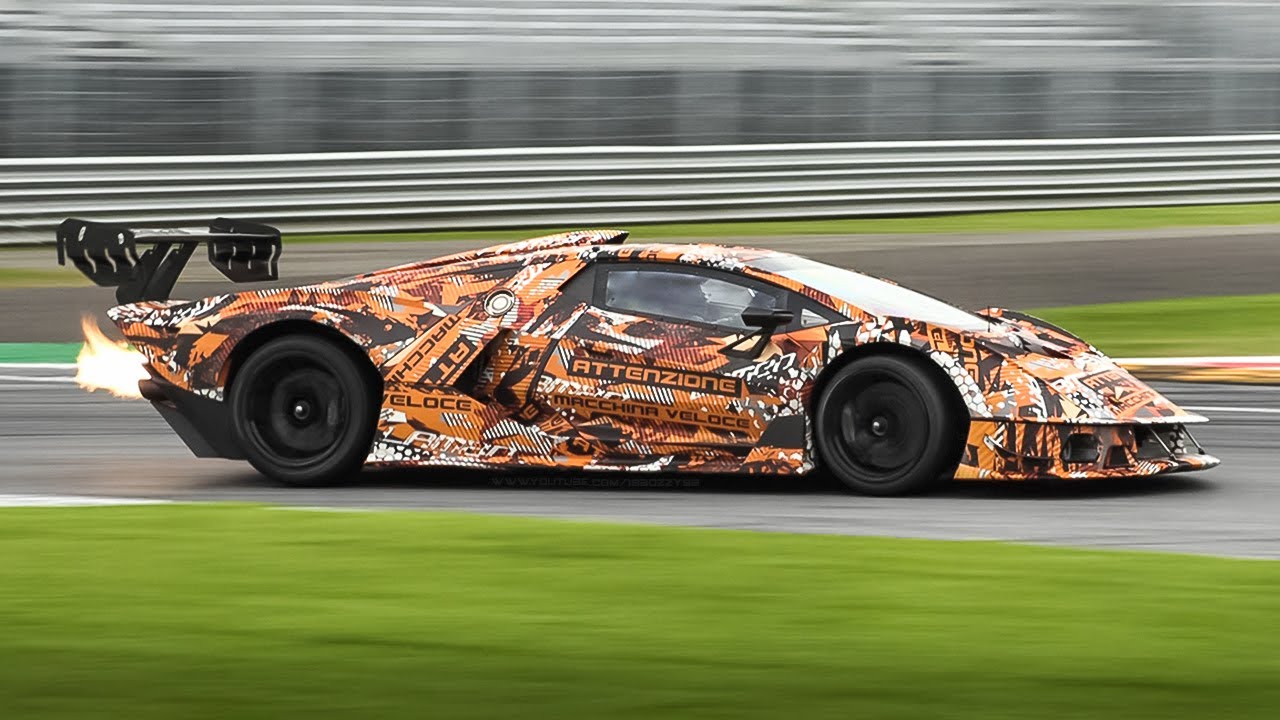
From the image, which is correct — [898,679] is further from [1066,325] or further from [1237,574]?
[1066,325]

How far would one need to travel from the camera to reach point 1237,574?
22.1 ft

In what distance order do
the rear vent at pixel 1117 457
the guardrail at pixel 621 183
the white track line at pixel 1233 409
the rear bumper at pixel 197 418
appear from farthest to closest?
the guardrail at pixel 621 183, the white track line at pixel 1233 409, the rear bumper at pixel 197 418, the rear vent at pixel 1117 457

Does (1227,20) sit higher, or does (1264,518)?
(1227,20)

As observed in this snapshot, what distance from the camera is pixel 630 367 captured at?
8.95 m

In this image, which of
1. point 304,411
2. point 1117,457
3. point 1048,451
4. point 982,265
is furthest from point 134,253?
point 982,265

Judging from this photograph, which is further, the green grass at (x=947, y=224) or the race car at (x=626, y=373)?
the green grass at (x=947, y=224)

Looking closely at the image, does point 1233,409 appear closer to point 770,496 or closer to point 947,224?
point 770,496

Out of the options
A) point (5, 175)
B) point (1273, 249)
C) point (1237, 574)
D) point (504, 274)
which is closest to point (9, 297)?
point (5, 175)

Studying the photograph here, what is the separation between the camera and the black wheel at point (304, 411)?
30.5 ft

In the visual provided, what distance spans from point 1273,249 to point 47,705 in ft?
61.3

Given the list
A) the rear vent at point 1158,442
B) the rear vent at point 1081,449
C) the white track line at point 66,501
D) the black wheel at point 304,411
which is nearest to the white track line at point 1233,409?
the rear vent at point 1158,442

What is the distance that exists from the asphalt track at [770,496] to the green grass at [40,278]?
8.51 meters

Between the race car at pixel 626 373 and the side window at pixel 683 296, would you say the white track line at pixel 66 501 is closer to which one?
the race car at pixel 626 373

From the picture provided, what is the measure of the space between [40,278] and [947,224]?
10640mm
